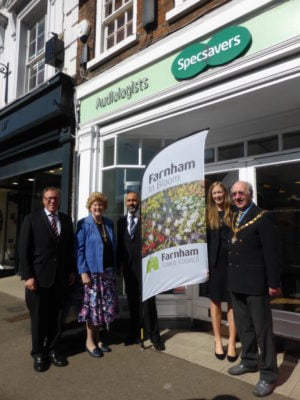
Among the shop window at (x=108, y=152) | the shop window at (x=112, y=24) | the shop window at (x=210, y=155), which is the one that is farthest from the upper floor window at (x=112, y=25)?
the shop window at (x=210, y=155)

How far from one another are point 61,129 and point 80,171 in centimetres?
121

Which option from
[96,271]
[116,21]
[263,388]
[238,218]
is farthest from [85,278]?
[116,21]

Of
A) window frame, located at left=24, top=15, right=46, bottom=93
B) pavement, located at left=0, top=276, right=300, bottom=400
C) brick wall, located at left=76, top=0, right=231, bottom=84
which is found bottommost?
pavement, located at left=0, top=276, right=300, bottom=400

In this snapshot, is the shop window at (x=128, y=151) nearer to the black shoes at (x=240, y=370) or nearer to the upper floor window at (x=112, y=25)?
the upper floor window at (x=112, y=25)

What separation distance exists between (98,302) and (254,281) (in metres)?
1.73

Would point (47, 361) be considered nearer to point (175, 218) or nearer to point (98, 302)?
point (98, 302)

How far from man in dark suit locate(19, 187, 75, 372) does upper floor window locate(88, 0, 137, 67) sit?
3.34m

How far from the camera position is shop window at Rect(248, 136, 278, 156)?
4.52m

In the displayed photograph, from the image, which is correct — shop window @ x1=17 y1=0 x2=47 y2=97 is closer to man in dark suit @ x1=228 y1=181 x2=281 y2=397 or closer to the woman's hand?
the woman's hand

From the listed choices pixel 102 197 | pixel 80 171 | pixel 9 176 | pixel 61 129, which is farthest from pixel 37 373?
pixel 9 176

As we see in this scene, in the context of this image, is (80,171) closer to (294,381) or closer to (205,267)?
(205,267)

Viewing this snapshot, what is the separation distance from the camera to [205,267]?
3047mm

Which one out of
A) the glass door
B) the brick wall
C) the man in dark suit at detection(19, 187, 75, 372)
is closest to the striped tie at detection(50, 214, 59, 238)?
the man in dark suit at detection(19, 187, 75, 372)

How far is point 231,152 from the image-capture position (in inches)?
197
